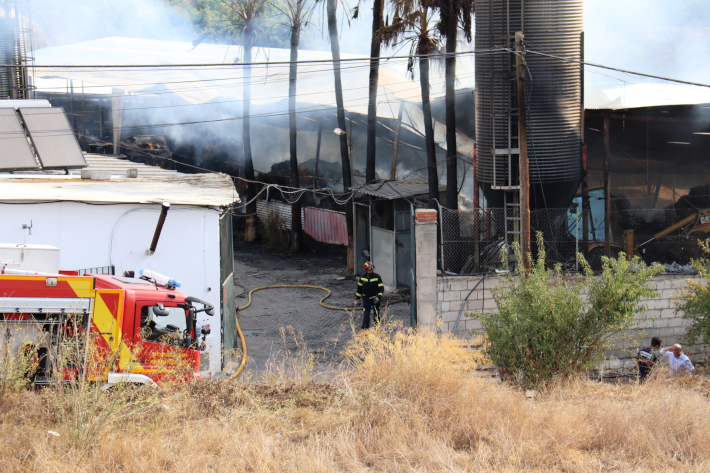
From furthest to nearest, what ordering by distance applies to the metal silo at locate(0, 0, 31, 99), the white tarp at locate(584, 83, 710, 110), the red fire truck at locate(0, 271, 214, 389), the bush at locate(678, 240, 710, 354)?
the white tarp at locate(584, 83, 710, 110) → the metal silo at locate(0, 0, 31, 99) → the bush at locate(678, 240, 710, 354) → the red fire truck at locate(0, 271, 214, 389)

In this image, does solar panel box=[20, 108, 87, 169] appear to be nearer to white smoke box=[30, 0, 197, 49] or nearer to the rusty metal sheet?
the rusty metal sheet

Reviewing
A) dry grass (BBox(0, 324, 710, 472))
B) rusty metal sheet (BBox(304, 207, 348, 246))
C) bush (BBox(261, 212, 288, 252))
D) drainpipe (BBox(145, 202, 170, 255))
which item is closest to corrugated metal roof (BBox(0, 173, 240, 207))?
drainpipe (BBox(145, 202, 170, 255))

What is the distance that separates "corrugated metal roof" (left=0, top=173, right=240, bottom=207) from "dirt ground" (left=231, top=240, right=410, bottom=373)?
2707mm

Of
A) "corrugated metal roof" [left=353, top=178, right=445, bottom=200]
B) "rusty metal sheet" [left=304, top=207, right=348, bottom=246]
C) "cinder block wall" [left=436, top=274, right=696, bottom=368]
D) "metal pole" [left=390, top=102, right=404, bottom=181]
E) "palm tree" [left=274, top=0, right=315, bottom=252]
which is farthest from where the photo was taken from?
"rusty metal sheet" [left=304, top=207, right=348, bottom=246]

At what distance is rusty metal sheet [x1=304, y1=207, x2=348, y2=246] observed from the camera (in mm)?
22594

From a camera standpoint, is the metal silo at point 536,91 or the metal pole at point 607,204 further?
the metal silo at point 536,91

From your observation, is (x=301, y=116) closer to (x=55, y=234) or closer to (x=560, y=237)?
(x=560, y=237)

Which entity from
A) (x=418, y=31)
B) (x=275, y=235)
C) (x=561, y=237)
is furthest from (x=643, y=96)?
(x=275, y=235)

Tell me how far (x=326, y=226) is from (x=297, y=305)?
8.78m

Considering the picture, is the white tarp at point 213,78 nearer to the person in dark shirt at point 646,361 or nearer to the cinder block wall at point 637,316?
the cinder block wall at point 637,316

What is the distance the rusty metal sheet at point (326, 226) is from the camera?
22.6 metres

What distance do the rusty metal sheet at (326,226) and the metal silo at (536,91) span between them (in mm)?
9497

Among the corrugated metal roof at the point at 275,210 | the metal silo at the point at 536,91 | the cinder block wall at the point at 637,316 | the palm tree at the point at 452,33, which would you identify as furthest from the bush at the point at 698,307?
the corrugated metal roof at the point at 275,210

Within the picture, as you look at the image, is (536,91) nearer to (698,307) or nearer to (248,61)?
(698,307)
